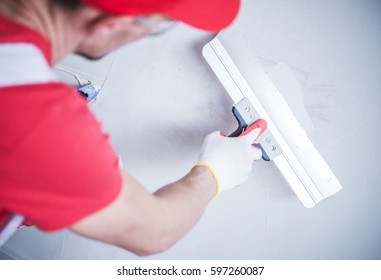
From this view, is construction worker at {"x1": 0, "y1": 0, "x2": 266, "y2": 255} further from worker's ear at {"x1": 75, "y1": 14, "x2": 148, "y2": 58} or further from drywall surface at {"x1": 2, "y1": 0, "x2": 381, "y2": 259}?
drywall surface at {"x1": 2, "y1": 0, "x2": 381, "y2": 259}

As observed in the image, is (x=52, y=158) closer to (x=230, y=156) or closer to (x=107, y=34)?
(x=107, y=34)

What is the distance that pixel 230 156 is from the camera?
962 millimetres

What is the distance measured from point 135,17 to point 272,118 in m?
0.56

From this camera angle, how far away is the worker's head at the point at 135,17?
530mm

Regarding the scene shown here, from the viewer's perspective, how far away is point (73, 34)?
614 mm

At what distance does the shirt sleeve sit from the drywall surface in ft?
1.84

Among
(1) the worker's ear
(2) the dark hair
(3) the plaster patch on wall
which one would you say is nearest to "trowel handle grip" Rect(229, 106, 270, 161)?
(3) the plaster patch on wall

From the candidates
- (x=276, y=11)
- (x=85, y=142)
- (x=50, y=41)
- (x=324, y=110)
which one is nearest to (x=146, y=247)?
(x=85, y=142)

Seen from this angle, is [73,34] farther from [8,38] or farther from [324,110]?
[324,110]

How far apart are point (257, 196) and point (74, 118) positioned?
0.73 metres

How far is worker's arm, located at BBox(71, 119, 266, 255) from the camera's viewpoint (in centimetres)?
62
